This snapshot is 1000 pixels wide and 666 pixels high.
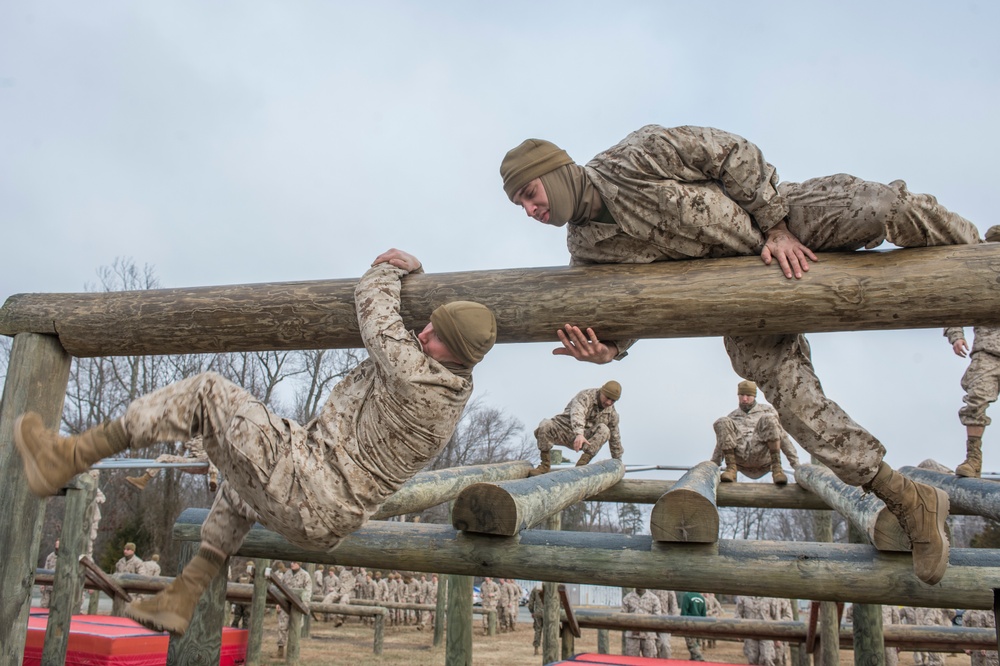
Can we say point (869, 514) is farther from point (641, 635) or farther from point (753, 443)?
point (641, 635)

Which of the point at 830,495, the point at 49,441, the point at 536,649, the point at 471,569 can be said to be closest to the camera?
the point at 49,441

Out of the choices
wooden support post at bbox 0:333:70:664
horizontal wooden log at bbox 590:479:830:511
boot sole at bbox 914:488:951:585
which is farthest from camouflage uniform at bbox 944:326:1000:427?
wooden support post at bbox 0:333:70:664

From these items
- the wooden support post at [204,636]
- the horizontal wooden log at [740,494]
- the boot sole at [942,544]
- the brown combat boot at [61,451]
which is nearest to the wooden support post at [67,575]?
the wooden support post at [204,636]

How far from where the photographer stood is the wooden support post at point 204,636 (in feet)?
13.8

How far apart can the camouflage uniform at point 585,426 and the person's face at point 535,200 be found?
6.27 metres

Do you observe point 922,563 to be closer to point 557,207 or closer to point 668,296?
point 668,296

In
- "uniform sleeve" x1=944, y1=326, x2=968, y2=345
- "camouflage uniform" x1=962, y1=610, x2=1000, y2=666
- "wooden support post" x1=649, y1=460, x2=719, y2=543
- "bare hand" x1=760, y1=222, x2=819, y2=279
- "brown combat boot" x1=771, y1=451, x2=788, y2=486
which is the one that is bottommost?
"camouflage uniform" x1=962, y1=610, x2=1000, y2=666

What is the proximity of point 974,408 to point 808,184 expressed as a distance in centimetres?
555

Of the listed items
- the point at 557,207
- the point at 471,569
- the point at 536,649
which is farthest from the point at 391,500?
the point at 536,649

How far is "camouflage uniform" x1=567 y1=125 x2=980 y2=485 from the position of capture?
2982 mm

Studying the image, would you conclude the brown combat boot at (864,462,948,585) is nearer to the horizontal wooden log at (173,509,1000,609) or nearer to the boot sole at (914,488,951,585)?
the boot sole at (914,488,951,585)

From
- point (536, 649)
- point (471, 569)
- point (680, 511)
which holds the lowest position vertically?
point (536, 649)

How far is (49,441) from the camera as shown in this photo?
2.76 metres

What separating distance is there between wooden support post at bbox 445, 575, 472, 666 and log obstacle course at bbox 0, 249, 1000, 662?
151 centimetres
